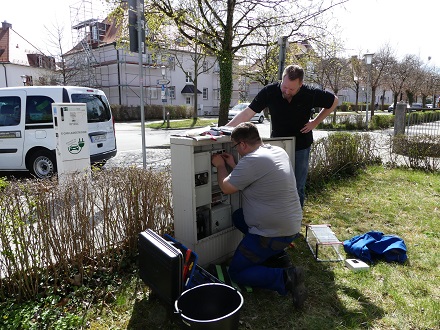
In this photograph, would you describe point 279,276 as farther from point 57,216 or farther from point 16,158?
point 16,158

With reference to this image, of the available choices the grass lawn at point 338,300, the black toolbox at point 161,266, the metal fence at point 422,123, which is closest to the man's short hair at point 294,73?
the grass lawn at point 338,300

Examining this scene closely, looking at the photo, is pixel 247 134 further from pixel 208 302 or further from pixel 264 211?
pixel 208 302

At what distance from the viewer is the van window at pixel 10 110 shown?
6.96 meters

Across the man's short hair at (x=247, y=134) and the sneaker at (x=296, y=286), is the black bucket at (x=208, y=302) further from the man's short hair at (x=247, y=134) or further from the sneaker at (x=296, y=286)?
the man's short hair at (x=247, y=134)

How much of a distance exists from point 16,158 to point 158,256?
6143mm

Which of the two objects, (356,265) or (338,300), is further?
(356,265)

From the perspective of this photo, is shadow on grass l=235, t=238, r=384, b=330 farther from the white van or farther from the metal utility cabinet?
the white van

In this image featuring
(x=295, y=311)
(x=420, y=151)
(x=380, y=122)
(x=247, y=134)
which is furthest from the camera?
(x=380, y=122)

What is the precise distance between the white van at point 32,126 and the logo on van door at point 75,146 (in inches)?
61.7

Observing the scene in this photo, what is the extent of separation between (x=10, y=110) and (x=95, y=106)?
171 cm

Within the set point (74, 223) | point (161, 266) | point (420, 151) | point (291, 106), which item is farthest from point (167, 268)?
point (420, 151)

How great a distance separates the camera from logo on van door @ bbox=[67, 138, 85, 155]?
545 centimetres

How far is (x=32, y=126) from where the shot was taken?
6973mm

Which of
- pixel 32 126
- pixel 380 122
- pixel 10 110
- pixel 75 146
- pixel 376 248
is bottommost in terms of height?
pixel 376 248
